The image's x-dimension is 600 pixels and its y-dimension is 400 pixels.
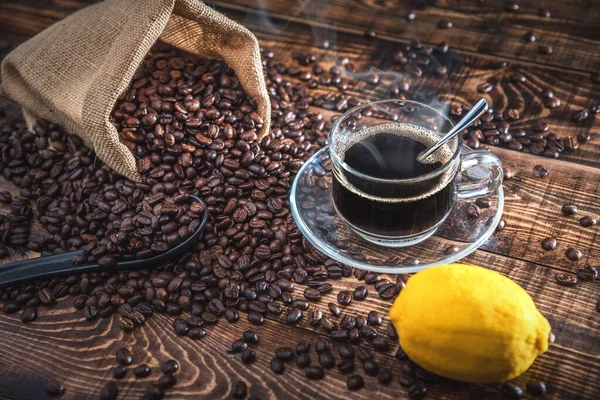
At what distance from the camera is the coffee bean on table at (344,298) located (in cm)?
164

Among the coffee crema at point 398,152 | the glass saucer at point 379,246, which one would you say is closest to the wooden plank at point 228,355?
the glass saucer at point 379,246

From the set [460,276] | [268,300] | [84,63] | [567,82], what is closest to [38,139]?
[84,63]

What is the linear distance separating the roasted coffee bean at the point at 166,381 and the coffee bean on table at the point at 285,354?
0.81 ft

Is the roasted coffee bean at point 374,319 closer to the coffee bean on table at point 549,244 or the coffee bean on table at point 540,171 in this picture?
the coffee bean on table at point 549,244

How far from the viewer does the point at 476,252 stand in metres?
1.73

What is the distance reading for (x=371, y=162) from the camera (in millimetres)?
1576

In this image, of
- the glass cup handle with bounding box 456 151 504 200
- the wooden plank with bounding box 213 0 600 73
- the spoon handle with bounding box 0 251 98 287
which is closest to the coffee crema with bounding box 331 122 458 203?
the glass cup handle with bounding box 456 151 504 200

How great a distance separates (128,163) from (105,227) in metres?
0.19

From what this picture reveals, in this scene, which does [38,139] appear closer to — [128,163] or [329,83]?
[128,163]

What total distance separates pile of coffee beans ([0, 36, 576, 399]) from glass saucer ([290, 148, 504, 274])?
79 millimetres

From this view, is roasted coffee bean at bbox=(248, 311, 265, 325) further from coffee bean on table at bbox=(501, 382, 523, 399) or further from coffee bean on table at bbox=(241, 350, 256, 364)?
coffee bean on table at bbox=(501, 382, 523, 399)

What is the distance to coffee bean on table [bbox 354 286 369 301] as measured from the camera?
5.37ft

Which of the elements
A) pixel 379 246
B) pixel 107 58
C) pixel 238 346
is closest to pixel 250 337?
pixel 238 346

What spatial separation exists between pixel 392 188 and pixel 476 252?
0.41 m
